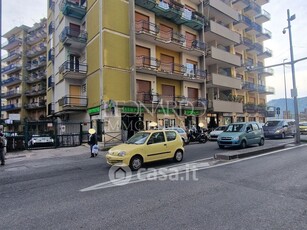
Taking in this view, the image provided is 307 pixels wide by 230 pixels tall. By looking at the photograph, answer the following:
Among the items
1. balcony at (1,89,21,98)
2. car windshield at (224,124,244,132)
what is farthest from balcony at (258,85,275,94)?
balcony at (1,89,21,98)

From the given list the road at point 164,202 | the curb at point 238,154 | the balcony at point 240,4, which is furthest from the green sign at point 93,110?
the balcony at point 240,4

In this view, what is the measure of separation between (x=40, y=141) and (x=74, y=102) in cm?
598

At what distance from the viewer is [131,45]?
1916 cm

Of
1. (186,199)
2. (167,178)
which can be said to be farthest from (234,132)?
(186,199)

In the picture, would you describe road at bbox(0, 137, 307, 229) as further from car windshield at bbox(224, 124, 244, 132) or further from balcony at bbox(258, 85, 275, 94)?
balcony at bbox(258, 85, 275, 94)

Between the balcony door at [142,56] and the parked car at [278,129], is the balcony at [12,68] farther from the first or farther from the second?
the parked car at [278,129]

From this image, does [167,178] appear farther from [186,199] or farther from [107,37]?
[107,37]

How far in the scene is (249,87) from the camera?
109 feet

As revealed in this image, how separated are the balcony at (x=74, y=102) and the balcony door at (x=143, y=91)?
529 cm

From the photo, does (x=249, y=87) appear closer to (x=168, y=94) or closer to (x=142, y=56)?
(x=168, y=94)

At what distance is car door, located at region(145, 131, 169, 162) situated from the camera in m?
8.68

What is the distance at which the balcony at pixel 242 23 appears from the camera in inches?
1259

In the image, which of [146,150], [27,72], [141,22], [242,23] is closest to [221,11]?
[242,23]

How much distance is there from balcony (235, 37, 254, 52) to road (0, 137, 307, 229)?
28773 mm
